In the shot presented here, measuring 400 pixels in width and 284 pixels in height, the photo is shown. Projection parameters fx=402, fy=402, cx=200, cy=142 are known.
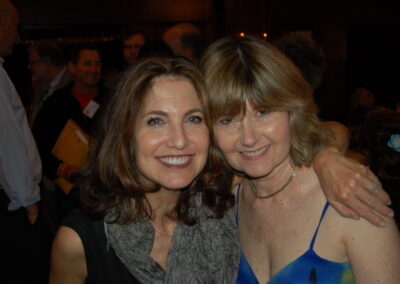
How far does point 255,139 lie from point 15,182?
1945 millimetres

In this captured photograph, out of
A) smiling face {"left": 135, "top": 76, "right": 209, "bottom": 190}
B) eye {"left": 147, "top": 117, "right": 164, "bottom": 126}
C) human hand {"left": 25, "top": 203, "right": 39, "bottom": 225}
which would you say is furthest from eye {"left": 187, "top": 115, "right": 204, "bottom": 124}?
human hand {"left": 25, "top": 203, "right": 39, "bottom": 225}

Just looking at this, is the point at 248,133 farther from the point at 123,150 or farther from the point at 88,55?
the point at 88,55

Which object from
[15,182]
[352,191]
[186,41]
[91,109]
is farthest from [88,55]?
[352,191]

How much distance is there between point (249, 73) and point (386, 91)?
7612mm

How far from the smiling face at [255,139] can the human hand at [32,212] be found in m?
1.86

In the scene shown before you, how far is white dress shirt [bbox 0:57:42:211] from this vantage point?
2.83 m

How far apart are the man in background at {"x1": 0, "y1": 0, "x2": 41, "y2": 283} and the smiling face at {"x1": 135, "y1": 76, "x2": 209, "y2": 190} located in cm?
154

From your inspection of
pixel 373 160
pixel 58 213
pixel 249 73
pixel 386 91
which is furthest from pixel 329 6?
pixel 249 73

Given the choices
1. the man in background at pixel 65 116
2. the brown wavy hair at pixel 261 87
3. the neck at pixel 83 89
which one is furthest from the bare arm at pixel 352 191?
the neck at pixel 83 89

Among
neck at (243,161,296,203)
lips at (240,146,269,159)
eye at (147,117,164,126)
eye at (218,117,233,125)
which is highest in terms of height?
eye at (147,117,164,126)

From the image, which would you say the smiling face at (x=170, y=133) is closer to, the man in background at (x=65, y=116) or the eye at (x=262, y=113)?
the eye at (x=262, y=113)

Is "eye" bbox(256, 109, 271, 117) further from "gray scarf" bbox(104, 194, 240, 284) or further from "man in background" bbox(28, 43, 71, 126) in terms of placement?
"man in background" bbox(28, 43, 71, 126)

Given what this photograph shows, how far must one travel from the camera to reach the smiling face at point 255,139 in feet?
5.57

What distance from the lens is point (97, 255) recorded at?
1706mm
